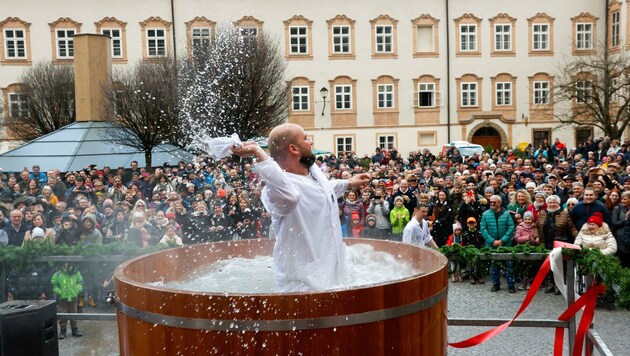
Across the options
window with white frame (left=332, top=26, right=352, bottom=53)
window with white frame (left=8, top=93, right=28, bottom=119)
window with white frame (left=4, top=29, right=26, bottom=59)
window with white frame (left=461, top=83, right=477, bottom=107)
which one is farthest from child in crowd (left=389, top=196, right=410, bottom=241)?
window with white frame (left=4, top=29, right=26, bottom=59)

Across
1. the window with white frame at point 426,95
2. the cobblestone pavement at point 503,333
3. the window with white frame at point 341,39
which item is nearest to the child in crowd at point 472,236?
the cobblestone pavement at point 503,333

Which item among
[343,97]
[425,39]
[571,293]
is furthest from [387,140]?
[571,293]

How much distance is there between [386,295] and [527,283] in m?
4.88

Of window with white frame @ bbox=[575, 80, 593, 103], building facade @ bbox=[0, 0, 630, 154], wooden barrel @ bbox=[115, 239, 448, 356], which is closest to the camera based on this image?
wooden barrel @ bbox=[115, 239, 448, 356]

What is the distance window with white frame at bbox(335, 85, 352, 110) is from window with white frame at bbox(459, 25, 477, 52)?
8294 mm

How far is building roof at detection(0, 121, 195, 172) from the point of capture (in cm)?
2408

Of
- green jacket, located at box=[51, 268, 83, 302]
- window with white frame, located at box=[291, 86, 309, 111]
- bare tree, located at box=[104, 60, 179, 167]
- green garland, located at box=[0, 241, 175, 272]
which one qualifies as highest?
window with white frame, located at box=[291, 86, 309, 111]

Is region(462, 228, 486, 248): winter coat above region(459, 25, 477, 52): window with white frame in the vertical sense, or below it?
below

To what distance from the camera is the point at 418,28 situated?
153 feet

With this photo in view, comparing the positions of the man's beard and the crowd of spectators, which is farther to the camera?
the crowd of spectators

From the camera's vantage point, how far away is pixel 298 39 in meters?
46.0

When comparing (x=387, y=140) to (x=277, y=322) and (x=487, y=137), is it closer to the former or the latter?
(x=487, y=137)

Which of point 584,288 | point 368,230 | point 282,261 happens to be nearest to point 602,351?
point 584,288

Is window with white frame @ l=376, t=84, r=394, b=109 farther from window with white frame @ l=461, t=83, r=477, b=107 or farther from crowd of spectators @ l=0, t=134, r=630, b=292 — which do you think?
crowd of spectators @ l=0, t=134, r=630, b=292
